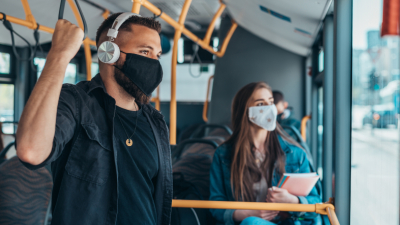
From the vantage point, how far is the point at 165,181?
4.13ft

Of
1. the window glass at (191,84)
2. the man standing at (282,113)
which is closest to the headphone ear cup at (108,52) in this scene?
the man standing at (282,113)

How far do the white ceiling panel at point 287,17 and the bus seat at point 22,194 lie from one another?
6.87ft

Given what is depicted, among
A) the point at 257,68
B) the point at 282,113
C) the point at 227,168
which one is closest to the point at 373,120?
the point at 227,168

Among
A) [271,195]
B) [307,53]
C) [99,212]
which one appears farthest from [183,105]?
[99,212]

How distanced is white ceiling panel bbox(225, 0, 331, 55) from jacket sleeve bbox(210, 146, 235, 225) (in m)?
1.33

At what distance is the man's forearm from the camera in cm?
74

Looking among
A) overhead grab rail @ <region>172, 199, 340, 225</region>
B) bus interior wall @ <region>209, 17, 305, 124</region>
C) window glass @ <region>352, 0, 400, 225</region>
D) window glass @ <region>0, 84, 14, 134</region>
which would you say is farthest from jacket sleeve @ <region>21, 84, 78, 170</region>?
bus interior wall @ <region>209, 17, 305, 124</region>

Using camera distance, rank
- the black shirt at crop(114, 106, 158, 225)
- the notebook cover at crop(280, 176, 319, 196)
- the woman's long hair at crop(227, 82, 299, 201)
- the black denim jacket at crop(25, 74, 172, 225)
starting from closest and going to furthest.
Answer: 1. the black denim jacket at crop(25, 74, 172, 225)
2. the black shirt at crop(114, 106, 158, 225)
3. the notebook cover at crop(280, 176, 319, 196)
4. the woman's long hair at crop(227, 82, 299, 201)

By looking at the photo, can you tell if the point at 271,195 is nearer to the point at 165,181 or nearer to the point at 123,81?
the point at 165,181

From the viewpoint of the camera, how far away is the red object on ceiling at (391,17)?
541mm

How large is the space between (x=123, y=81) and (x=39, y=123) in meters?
0.47

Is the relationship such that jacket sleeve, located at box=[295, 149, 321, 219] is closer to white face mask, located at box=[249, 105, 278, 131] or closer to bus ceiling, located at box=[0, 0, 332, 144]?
white face mask, located at box=[249, 105, 278, 131]

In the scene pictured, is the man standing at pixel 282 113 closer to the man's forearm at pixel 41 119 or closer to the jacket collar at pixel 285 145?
the jacket collar at pixel 285 145

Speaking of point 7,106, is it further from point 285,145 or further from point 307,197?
point 307,197
